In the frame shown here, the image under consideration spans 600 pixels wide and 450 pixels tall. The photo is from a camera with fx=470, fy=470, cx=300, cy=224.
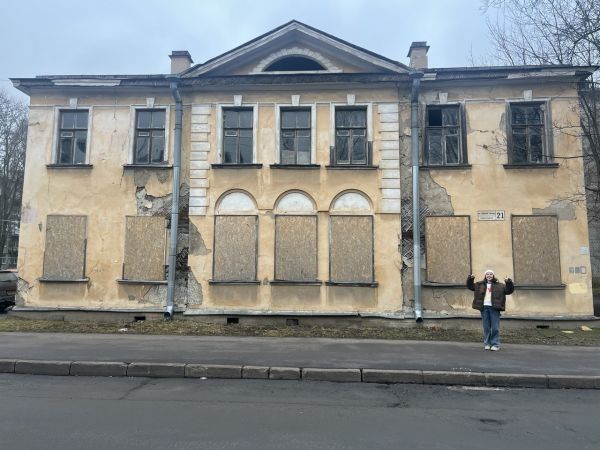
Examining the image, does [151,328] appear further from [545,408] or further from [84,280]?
[545,408]

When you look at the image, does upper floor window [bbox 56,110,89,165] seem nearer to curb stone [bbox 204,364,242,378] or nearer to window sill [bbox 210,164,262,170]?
window sill [bbox 210,164,262,170]

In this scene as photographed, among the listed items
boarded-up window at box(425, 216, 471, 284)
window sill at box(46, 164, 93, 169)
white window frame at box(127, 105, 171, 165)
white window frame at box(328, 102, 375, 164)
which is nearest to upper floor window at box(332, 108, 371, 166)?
white window frame at box(328, 102, 375, 164)

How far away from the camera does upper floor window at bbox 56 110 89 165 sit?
49.2 feet

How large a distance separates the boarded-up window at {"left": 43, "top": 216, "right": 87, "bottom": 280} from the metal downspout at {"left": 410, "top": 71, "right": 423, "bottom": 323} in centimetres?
1003

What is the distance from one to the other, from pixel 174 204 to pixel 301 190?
3.89m

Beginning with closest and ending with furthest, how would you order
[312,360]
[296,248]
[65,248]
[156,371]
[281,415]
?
[281,415], [156,371], [312,360], [296,248], [65,248]

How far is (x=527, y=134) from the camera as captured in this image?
14125 mm

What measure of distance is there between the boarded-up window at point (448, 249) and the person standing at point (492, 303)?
11.2 feet

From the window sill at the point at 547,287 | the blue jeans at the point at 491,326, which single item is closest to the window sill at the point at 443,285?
A: the window sill at the point at 547,287

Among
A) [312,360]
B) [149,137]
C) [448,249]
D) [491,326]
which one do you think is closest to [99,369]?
[312,360]

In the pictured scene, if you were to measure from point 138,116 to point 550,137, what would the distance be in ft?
41.5

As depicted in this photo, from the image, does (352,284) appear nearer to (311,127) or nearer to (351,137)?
(351,137)

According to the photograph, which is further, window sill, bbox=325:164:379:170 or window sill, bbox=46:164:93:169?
window sill, bbox=46:164:93:169

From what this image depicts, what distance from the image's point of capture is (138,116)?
15.0 m
